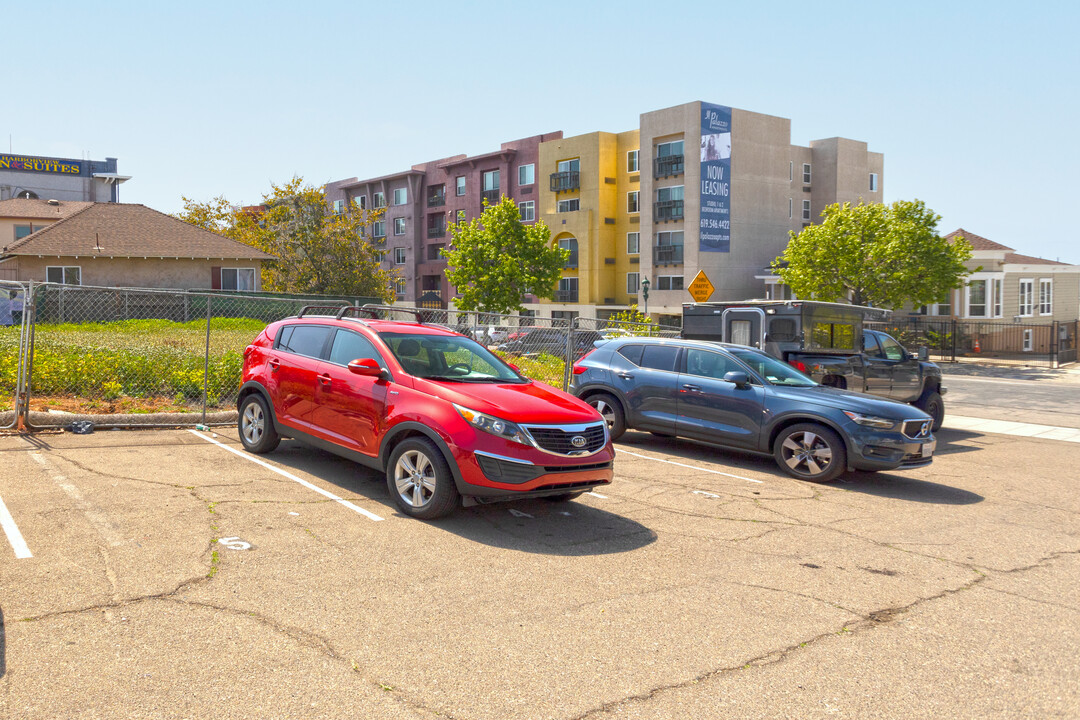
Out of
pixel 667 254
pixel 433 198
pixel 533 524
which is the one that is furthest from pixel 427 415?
pixel 433 198

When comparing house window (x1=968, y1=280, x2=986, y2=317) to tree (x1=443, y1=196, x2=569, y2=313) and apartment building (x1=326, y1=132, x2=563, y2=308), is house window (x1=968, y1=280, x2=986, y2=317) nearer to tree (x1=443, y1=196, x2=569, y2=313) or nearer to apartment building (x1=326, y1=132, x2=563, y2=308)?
tree (x1=443, y1=196, x2=569, y2=313)

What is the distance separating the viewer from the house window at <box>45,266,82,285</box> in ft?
108

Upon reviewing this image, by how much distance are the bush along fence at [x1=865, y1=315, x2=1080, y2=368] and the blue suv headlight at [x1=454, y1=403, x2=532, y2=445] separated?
108ft

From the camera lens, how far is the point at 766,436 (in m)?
10.2

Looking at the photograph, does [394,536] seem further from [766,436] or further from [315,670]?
[766,436]

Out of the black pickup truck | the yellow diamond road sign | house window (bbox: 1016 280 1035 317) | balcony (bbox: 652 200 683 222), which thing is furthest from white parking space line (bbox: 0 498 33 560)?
house window (bbox: 1016 280 1035 317)

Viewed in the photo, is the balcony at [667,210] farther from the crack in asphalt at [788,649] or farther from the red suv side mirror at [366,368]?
the crack in asphalt at [788,649]

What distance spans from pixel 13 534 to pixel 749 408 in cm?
785

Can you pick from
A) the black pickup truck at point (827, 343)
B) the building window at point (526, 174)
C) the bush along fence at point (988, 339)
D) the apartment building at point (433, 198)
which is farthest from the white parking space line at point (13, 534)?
the building window at point (526, 174)

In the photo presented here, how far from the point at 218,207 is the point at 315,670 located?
54.0 meters

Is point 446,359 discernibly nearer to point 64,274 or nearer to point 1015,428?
point 1015,428

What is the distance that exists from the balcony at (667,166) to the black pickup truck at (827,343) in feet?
118

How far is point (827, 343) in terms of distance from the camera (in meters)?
14.0

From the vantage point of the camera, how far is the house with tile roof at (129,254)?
107ft
